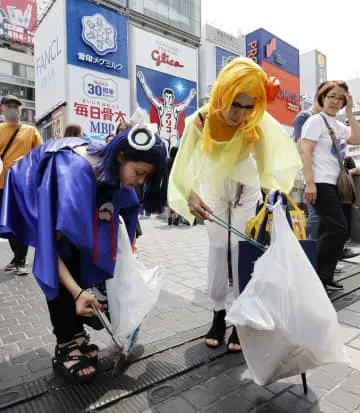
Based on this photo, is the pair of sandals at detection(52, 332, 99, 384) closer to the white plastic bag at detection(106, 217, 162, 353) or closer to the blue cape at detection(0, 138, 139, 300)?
the white plastic bag at detection(106, 217, 162, 353)

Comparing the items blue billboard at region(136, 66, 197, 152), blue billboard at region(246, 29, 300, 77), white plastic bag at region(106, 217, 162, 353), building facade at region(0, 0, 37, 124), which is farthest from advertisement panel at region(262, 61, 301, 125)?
white plastic bag at region(106, 217, 162, 353)

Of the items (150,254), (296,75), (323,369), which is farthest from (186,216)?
(296,75)

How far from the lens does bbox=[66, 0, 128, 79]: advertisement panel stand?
19688 millimetres

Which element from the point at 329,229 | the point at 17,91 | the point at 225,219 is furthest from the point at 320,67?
the point at 225,219

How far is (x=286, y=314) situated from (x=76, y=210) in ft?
3.02

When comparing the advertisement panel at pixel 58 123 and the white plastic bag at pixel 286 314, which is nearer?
the white plastic bag at pixel 286 314

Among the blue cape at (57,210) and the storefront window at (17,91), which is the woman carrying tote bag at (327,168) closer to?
the blue cape at (57,210)

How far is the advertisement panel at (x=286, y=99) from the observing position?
34.2 metres

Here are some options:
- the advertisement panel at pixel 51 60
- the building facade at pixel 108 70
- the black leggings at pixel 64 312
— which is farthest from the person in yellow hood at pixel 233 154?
the advertisement panel at pixel 51 60

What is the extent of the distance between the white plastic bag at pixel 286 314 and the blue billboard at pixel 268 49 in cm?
3287

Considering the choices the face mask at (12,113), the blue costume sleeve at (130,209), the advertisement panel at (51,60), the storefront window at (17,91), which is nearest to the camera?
the blue costume sleeve at (130,209)

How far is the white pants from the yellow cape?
4.9 inches

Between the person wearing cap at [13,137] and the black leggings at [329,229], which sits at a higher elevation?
the person wearing cap at [13,137]

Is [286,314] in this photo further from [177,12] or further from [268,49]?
[268,49]
